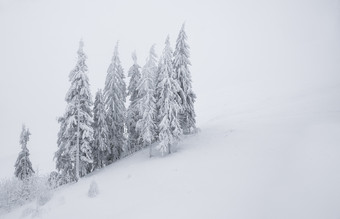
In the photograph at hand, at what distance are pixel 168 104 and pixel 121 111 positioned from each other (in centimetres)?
1210

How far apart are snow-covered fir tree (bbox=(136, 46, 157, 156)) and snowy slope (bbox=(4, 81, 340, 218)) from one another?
10.8 feet

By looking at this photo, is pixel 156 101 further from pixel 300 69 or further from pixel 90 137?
pixel 300 69

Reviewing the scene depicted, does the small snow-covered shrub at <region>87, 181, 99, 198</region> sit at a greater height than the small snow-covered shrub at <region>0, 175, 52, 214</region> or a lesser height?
lesser

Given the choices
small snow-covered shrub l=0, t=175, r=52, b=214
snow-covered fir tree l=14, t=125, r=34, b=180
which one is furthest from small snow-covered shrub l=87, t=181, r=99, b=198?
snow-covered fir tree l=14, t=125, r=34, b=180

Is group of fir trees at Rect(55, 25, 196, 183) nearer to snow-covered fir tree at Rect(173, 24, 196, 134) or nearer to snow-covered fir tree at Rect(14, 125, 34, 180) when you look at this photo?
snow-covered fir tree at Rect(173, 24, 196, 134)

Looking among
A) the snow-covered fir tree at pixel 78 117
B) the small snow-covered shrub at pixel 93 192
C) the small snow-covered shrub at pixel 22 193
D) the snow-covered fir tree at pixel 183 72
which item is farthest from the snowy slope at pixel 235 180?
the snow-covered fir tree at pixel 183 72

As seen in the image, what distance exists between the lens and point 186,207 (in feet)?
64.4

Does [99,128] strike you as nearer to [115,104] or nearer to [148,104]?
[115,104]

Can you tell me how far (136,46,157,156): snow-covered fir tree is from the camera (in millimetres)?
31984

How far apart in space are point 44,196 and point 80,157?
785cm

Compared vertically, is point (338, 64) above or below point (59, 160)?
above

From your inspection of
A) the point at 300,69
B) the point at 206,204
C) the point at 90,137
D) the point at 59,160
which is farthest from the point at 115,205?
the point at 300,69

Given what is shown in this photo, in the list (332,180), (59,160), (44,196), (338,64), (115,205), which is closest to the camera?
(332,180)

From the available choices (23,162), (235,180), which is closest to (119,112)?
(23,162)
